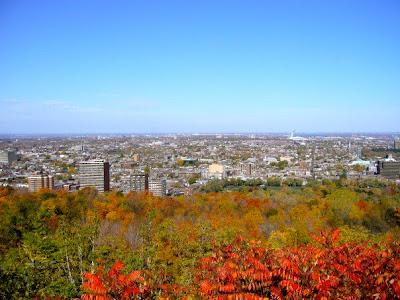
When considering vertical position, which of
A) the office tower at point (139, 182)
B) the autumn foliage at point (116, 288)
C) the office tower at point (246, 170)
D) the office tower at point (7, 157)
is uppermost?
the autumn foliage at point (116, 288)

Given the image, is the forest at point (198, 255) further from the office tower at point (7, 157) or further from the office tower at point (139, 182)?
the office tower at point (7, 157)

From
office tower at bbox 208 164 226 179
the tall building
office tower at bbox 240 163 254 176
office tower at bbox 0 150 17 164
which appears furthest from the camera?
office tower at bbox 240 163 254 176

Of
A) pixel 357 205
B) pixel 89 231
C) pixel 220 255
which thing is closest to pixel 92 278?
pixel 220 255

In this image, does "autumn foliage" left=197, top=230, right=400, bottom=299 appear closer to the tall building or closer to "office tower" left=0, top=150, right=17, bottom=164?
the tall building

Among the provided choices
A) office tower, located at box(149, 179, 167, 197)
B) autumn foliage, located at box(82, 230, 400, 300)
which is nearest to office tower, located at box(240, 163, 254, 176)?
office tower, located at box(149, 179, 167, 197)

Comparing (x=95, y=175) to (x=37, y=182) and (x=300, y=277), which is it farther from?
(x=300, y=277)

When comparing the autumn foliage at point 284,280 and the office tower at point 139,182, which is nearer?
the autumn foliage at point 284,280

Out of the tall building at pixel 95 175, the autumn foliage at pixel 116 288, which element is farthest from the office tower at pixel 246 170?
the autumn foliage at pixel 116 288

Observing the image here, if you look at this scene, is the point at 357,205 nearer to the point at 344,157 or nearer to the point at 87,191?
the point at 87,191

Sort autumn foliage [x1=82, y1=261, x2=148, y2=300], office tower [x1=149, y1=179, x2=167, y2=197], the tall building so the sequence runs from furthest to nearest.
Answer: the tall building < office tower [x1=149, y1=179, x2=167, y2=197] < autumn foliage [x1=82, y1=261, x2=148, y2=300]
